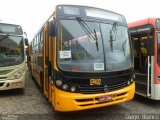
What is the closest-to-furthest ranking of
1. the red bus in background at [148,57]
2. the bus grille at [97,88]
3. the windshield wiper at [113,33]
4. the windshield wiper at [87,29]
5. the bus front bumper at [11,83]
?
the bus grille at [97,88], the windshield wiper at [87,29], the windshield wiper at [113,33], the red bus in background at [148,57], the bus front bumper at [11,83]

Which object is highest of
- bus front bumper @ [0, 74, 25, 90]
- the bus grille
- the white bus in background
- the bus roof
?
the bus roof

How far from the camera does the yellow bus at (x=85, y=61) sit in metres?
5.23

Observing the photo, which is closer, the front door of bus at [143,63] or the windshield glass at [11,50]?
the front door of bus at [143,63]

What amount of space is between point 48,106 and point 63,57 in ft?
8.86

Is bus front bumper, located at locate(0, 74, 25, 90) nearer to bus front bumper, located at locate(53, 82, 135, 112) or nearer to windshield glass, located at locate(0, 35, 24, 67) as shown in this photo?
windshield glass, located at locate(0, 35, 24, 67)

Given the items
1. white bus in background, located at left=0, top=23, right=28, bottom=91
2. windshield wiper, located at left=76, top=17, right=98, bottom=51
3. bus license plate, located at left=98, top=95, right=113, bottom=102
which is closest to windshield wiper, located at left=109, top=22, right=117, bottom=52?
windshield wiper, located at left=76, top=17, right=98, bottom=51

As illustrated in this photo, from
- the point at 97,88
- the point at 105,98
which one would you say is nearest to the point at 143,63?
the point at 105,98

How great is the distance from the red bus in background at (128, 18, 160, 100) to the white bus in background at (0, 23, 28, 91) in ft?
14.5

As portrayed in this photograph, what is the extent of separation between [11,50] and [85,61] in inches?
172

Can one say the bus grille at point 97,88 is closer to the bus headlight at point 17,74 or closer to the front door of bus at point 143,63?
the front door of bus at point 143,63

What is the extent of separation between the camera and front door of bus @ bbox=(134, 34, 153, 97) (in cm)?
702

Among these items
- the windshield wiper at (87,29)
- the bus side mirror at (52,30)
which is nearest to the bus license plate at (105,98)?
the windshield wiper at (87,29)

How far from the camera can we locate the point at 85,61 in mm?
5418

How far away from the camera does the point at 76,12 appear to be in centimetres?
566
